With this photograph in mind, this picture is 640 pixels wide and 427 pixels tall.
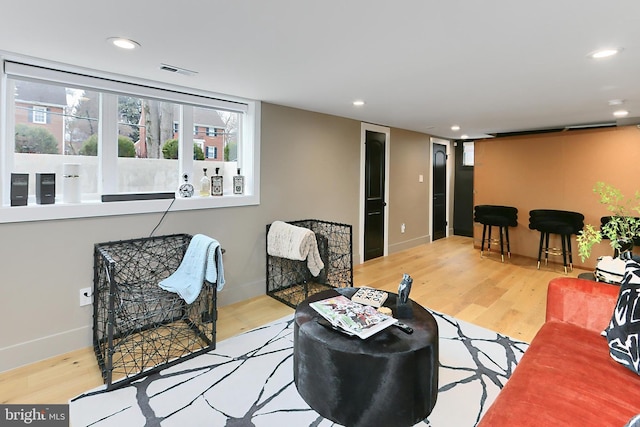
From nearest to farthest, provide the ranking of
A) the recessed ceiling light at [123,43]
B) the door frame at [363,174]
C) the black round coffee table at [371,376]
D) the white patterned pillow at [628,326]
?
the white patterned pillow at [628,326], the black round coffee table at [371,376], the recessed ceiling light at [123,43], the door frame at [363,174]

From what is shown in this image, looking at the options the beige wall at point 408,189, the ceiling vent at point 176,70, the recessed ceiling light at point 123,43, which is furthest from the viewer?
the beige wall at point 408,189

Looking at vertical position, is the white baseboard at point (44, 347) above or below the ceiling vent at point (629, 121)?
below

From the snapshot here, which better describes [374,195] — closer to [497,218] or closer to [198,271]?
[497,218]

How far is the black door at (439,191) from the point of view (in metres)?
6.81

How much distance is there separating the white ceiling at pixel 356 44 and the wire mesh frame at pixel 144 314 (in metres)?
1.39

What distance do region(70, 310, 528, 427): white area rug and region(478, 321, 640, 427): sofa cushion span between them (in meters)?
0.57

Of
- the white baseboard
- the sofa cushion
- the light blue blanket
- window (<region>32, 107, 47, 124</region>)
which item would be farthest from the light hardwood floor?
window (<region>32, 107, 47, 124</region>)

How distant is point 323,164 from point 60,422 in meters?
3.45

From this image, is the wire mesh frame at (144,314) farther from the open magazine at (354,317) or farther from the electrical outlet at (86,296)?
the open magazine at (354,317)

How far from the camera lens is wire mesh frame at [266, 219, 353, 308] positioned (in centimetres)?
379

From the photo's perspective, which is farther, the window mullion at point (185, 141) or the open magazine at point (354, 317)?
the window mullion at point (185, 141)

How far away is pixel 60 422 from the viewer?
185cm

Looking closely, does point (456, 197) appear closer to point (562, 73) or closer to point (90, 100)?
point (562, 73)

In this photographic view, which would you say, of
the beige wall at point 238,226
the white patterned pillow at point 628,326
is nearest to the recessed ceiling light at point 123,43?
the beige wall at point 238,226
